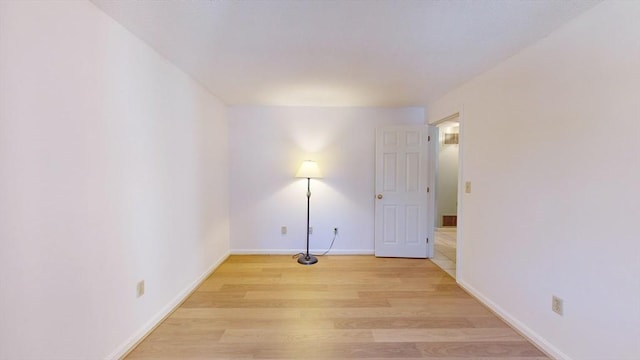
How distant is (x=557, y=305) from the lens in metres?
1.69

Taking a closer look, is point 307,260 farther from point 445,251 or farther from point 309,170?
point 445,251

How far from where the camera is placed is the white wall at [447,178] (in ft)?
18.8

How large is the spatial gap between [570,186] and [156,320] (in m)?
3.16

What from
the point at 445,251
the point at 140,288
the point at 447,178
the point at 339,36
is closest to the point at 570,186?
the point at 339,36

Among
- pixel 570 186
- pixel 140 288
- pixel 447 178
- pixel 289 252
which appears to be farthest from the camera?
pixel 447 178

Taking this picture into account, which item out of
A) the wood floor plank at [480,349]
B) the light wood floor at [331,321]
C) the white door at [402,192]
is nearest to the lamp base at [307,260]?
the light wood floor at [331,321]

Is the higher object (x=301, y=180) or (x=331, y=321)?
(x=301, y=180)

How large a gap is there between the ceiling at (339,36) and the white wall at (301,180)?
0.98 m

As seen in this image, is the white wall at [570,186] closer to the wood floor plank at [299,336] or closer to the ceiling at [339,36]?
the ceiling at [339,36]

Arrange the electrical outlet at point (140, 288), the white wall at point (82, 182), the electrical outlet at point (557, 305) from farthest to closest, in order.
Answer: the electrical outlet at point (140, 288) < the electrical outlet at point (557, 305) < the white wall at point (82, 182)

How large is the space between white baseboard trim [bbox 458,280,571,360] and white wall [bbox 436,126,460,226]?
3.43m

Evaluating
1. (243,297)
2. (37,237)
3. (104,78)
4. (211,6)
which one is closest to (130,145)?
(104,78)

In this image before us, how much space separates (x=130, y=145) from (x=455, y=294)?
319 centimetres

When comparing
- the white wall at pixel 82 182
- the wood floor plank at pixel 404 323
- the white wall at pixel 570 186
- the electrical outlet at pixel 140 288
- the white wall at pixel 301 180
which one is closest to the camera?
the white wall at pixel 82 182
